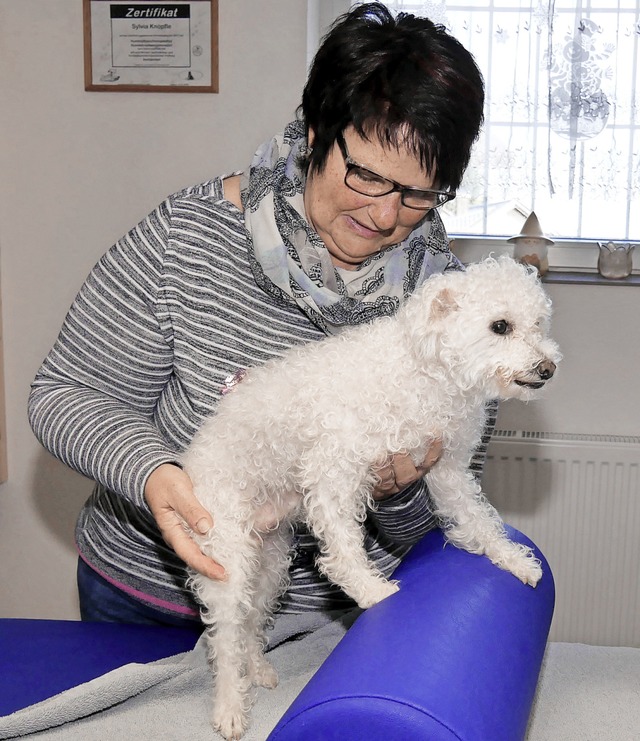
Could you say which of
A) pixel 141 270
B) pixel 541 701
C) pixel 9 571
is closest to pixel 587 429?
pixel 541 701

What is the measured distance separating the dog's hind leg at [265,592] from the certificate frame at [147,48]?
5.15ft

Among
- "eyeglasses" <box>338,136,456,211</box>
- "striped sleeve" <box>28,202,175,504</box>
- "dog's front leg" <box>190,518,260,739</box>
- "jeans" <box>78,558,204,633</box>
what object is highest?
"eyeglasses" <box>338,136,456,211</box>

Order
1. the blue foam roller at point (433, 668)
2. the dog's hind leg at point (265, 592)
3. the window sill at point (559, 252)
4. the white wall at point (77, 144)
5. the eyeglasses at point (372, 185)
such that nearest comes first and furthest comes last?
the blue foam roller at point (433, 668), the eyeglasses at point (372, 185), the dog's hind leg at point (265, 592), the white wall at point (77, 144), the window sill at point (559, 252)

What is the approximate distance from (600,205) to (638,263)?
213mm

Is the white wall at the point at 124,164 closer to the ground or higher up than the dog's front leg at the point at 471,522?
higher up

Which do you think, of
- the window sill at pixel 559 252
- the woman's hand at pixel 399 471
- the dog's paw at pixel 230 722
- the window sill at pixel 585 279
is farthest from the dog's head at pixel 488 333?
the window sill at pixel 559 252

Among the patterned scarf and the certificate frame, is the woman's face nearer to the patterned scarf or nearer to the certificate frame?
the patterned scarf

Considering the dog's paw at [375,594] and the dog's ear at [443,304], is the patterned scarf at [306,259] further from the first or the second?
the dog's paw at [375,594]

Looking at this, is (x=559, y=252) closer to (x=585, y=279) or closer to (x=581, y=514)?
(x=585, y=279)

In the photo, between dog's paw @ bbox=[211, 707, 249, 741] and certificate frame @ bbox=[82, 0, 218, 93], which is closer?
dog's paw @ bbox=[211, 707, 249, 741]

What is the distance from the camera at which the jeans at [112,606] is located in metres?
1.54

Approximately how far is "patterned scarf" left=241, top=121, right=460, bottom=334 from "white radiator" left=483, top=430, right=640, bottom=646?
1288 millimetres

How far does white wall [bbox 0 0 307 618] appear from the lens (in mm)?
2467

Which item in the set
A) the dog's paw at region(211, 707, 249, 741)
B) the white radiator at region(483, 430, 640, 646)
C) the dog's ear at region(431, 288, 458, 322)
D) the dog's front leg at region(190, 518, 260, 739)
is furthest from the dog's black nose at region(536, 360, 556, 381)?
the white radiator at region(483, 430, 640, 646)
